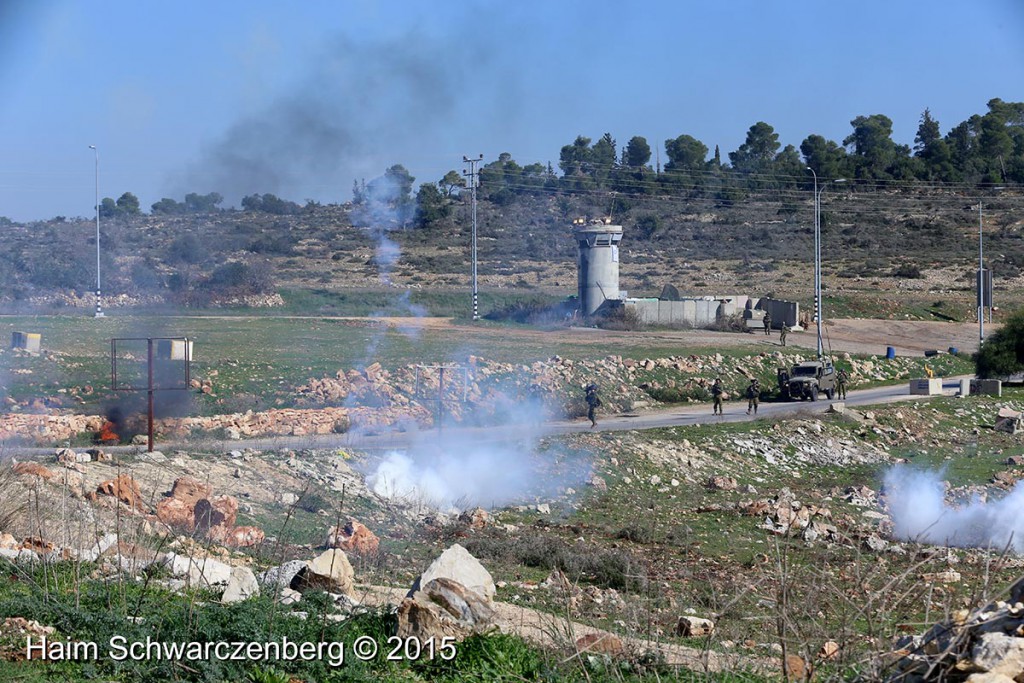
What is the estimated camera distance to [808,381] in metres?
42.4

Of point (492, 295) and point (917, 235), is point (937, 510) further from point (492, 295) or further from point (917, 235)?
point (917, 235)

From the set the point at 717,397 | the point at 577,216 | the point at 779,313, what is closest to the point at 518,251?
the point at 577,216

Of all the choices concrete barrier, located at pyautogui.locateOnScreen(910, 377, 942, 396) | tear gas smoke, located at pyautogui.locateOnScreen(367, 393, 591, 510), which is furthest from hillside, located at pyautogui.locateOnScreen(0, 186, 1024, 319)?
concrete barrier, located at pyautogui.locateOnScreen(910, 377, 942, 396)

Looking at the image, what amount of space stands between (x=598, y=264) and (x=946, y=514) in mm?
37603

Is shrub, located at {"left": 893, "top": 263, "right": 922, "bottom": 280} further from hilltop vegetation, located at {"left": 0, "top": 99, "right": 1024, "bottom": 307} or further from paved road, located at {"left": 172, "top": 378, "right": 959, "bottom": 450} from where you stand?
paved road, located at {"left": 172, "top": 378, "right": 959, "bottom": 450}

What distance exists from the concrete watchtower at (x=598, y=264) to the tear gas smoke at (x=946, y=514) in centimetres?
3147

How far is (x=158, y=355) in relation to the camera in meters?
30.0

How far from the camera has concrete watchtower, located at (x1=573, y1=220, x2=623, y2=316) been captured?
200 ft

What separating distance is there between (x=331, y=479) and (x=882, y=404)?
23.6 meters

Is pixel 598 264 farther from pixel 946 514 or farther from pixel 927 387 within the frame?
pixel 946 514

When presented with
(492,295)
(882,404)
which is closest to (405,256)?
(492,295)

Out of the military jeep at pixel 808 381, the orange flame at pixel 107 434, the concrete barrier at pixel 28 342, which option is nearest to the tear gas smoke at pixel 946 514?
the military jeep at pixel 808 381

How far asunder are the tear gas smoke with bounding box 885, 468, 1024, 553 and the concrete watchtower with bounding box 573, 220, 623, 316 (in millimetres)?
31466

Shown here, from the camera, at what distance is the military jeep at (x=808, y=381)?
139 ft
